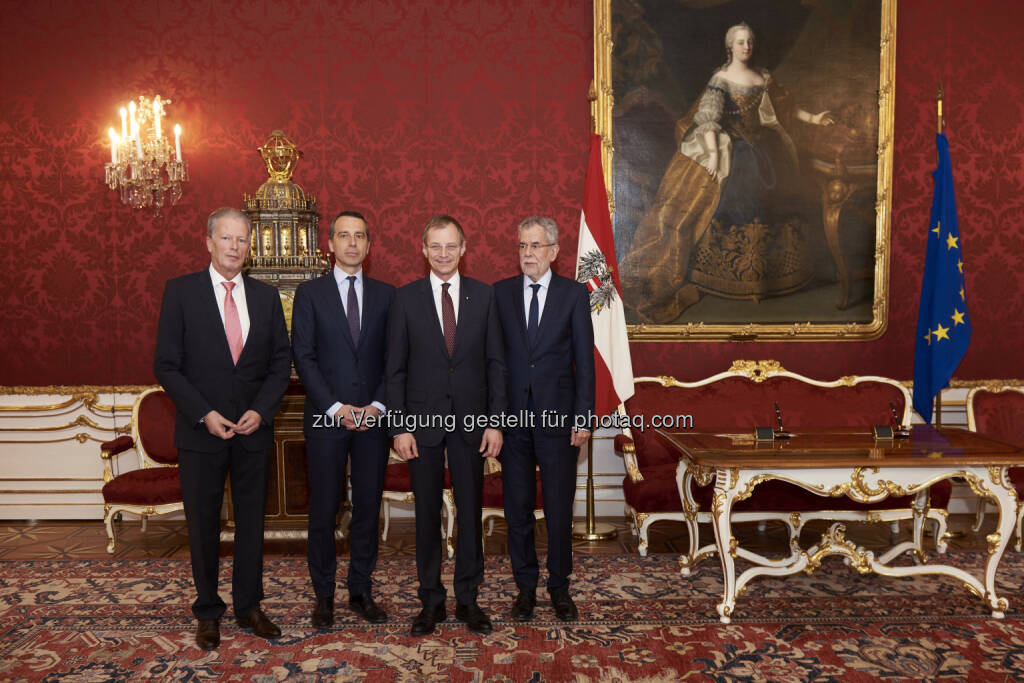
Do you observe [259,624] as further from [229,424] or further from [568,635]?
[568,635]

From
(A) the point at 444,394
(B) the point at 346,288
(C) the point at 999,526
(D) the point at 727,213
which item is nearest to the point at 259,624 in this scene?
(A) the point at 444,394

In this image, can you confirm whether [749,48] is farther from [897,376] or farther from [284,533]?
[284,533]

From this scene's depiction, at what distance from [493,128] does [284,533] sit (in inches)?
127

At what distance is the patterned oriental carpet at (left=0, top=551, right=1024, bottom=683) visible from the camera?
9.13 ft

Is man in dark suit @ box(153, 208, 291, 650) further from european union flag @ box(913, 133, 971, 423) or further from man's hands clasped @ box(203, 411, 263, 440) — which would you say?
european union flag @ box(913, 133, 971, 423)

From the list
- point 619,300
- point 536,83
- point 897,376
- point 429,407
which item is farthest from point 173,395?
point 897,376

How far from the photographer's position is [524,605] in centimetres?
324

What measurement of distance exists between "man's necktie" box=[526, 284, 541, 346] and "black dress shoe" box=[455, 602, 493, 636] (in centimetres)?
127

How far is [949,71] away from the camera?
5.01 metres

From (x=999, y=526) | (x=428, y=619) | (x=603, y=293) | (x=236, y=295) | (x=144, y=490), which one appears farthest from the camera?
(x=603, y=293)

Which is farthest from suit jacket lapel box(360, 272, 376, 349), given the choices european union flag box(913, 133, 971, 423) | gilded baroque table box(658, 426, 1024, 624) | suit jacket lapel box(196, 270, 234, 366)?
european union flag box(913, 133, 971, 423)

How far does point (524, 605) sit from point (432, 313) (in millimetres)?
1473

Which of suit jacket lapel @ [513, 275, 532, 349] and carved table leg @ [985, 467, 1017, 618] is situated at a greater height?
suit jacket lapel @ [513, 275, 532, 349]

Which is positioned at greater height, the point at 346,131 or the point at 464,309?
the point at 346,131
